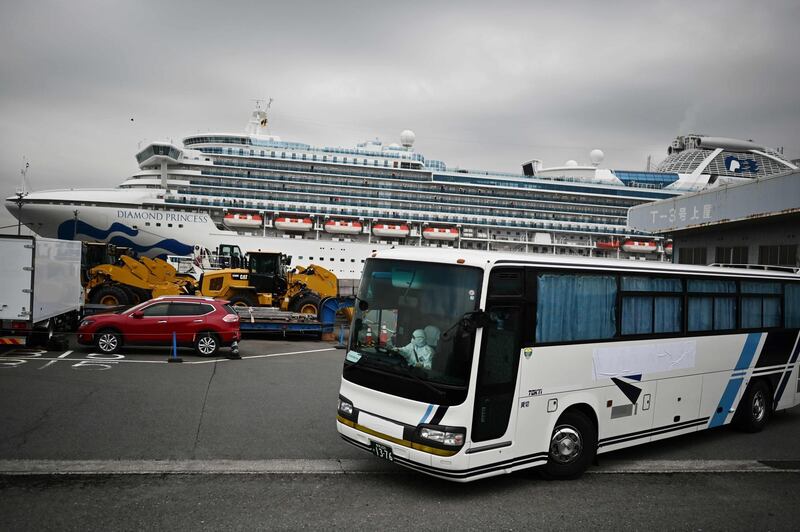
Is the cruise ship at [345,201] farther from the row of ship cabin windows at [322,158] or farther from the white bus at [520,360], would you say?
the white bus at [520,360]

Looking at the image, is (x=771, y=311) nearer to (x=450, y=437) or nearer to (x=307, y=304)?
(x=450, y=437)

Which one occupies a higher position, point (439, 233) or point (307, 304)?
point (439, 233)

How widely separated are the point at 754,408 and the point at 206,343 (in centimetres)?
1106

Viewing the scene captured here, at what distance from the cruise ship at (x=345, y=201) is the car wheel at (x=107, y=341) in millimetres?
27527

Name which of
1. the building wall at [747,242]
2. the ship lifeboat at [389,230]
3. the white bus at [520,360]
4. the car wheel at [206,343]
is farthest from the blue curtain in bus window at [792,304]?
the ship lifeboat at [389,230]

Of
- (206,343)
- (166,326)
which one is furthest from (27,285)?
(206,343)

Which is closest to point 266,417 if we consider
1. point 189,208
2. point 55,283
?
point 55,283

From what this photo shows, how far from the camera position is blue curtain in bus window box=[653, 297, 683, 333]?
658cm

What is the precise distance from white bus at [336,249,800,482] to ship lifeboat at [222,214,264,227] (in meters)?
40.3

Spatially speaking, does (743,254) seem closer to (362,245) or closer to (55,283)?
(55,283)

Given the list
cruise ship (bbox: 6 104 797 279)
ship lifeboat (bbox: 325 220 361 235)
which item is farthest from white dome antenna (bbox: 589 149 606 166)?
ship lifeboat (bbox: 325 220 361 235)

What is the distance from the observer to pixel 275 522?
4.38 m

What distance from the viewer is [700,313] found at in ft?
23.3

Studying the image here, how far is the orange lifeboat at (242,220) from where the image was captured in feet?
145
